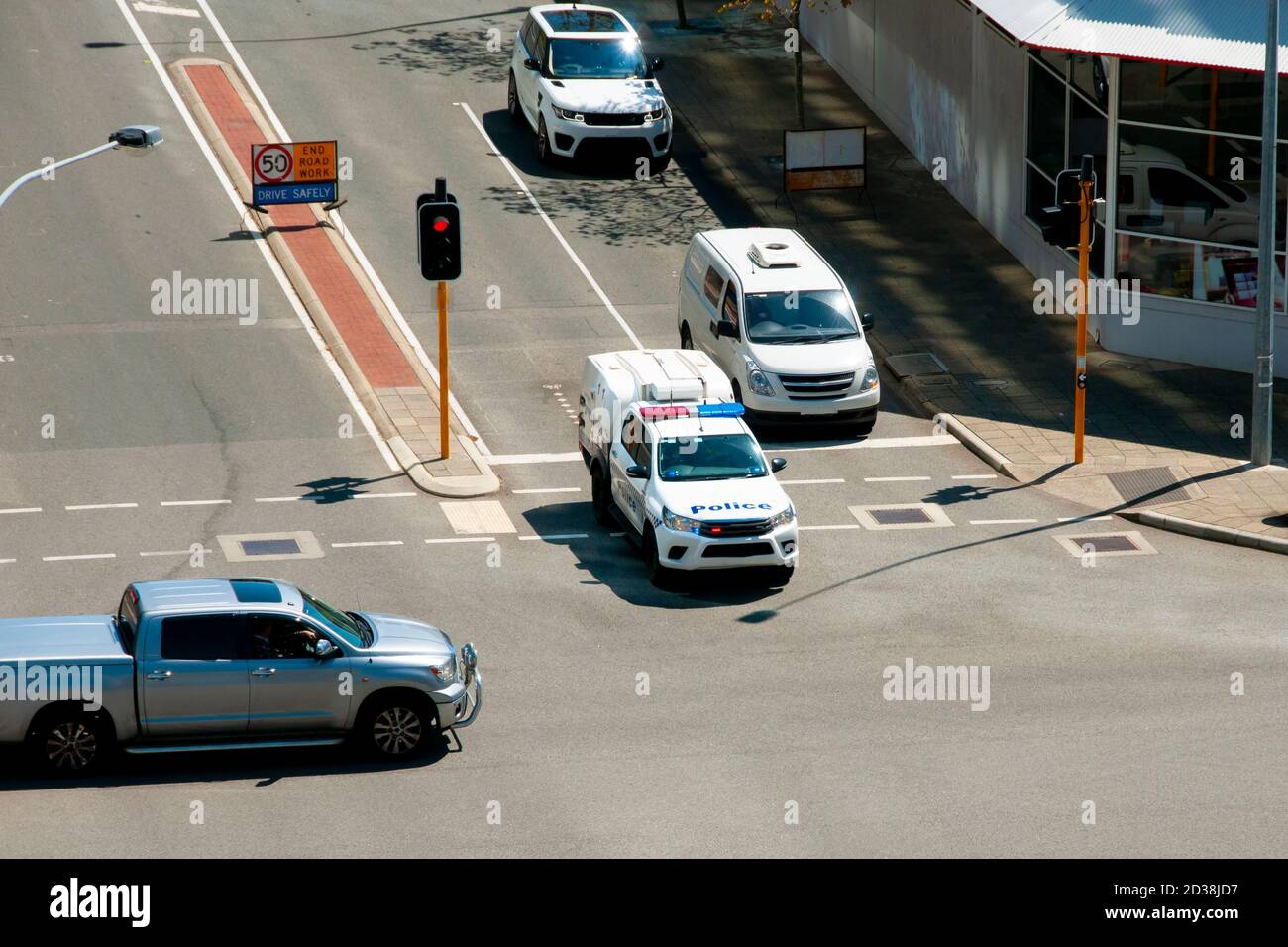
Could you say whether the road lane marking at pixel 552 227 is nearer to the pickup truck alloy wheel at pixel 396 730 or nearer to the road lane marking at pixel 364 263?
the road lane marking at pixel 364 263

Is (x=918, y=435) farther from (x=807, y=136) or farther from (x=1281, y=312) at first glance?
(x=807, y=136)

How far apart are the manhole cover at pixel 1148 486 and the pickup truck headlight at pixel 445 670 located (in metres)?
11.3

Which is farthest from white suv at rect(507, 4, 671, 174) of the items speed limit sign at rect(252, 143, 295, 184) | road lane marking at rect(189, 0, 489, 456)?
speed limit sign at rect(252, 143, 295, 184)

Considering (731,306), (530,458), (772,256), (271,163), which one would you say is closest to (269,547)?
(530,458)

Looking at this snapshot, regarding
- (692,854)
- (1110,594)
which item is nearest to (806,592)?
(1110,594)

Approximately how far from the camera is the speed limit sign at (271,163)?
3347 cm

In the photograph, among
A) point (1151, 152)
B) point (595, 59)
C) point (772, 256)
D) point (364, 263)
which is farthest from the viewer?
point (595, 59)

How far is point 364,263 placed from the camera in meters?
33.4

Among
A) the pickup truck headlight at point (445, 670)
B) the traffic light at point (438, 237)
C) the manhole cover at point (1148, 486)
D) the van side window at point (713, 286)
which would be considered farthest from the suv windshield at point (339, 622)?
the van side window at point (713, 286)

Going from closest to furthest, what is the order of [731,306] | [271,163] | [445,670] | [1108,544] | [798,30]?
[445,670] → [1108,544] → [731,306] → [271,163] → [798,30]

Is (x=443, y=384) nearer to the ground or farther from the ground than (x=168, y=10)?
nearer to the ground

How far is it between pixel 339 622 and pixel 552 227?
62.1ft

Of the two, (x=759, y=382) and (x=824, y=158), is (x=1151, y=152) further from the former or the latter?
(x=759, y=382)

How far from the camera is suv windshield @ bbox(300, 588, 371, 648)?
16844mm
